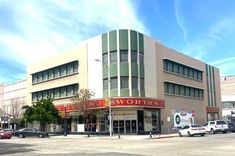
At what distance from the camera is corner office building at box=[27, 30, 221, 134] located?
51500mm

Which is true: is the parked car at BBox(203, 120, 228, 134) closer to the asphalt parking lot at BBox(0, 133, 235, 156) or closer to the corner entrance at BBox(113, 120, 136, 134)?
the corner entrance at BBox(113, 120, 136, 134)

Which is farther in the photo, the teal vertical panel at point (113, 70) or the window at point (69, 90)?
the window at point (69, 90)

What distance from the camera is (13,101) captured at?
288 feet

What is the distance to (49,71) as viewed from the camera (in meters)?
66.1

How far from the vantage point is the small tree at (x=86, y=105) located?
173 feet

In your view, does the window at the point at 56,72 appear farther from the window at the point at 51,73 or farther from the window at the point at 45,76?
the window at the point at 45,76

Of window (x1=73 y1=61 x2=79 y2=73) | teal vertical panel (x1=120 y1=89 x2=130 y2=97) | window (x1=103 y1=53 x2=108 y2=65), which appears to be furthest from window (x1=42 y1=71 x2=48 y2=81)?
teal vertical panel (x1=120 y1=89 x2=130 y2=97)

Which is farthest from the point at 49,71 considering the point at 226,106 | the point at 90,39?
the point at 226,106

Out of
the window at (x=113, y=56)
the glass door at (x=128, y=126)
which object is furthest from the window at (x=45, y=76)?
the glass door at (x=128, y=126)

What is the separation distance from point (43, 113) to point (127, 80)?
51.1 ft

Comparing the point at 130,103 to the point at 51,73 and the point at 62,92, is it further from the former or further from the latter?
the point at 51,73

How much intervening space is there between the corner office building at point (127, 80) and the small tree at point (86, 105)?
3.79 ft

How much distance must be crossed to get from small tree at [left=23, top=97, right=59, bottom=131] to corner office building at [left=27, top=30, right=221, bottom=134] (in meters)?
2.10

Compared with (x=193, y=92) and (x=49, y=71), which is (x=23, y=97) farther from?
(x=193, y=92)
